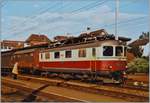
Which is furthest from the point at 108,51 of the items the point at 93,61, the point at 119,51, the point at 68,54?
the point at 68,54

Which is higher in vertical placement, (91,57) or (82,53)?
(82,53)

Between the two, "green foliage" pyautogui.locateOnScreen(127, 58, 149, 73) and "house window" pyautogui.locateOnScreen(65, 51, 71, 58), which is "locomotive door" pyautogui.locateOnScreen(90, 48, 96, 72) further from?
"green foliage" pyautogui.locateOnScreen(127, 58, 149, 73)

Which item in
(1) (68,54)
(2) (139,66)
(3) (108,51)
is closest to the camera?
(3) (108,51)

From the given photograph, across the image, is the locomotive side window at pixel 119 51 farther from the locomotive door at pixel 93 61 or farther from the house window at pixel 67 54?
the house window at pixel 67 54

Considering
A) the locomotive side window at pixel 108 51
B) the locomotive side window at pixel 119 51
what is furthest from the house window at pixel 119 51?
the locomotive side window at pixel 108 51

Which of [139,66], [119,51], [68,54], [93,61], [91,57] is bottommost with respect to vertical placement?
[139,66]

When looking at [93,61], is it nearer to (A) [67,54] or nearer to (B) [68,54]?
(B) [68,54]

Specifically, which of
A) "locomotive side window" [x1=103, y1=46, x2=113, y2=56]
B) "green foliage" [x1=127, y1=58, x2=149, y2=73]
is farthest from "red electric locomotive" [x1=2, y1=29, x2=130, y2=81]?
"green foliage" [x1=127, y1=58, x2=149, y2=73]

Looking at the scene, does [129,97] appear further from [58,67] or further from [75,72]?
[58,67]

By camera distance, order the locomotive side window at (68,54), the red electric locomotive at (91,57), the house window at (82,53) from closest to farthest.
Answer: the red electric locomotive at (91,57)
the house window at (82,53)
the locomotive side window at (68,54)

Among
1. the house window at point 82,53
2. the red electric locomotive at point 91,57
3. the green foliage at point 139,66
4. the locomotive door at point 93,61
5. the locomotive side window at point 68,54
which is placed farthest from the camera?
the green foliage at point 139,66

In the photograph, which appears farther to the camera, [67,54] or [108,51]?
[67,54]

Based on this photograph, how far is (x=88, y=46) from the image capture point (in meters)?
23.6

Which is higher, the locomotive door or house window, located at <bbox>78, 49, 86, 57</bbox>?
house window, located at <bbox>78, 49, 86, 57</bbox>
